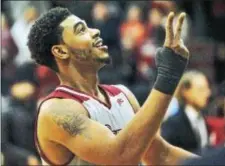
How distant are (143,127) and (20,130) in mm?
3161

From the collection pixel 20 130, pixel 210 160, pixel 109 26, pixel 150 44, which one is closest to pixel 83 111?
pixel 210 160

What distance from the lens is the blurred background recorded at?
227 inches

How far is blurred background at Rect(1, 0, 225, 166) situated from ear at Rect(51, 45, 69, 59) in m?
1.47

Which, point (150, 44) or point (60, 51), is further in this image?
point (150, 44)

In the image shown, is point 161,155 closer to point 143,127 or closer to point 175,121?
point 143,127

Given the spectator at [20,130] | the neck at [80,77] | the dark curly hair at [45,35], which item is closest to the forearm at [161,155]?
the neck at [80,77]

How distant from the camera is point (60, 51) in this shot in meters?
3.44

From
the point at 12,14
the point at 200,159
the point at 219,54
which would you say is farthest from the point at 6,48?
the point at 200,159

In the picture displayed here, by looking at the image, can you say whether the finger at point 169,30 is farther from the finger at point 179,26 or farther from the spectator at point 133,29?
the spectator at point 133,29

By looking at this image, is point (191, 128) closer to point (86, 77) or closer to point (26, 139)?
point (26, 139)

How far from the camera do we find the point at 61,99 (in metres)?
3.38

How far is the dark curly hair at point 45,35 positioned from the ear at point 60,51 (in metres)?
0.02

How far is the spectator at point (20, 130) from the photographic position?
5.77 m

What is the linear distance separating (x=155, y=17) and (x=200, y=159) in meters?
7.74
